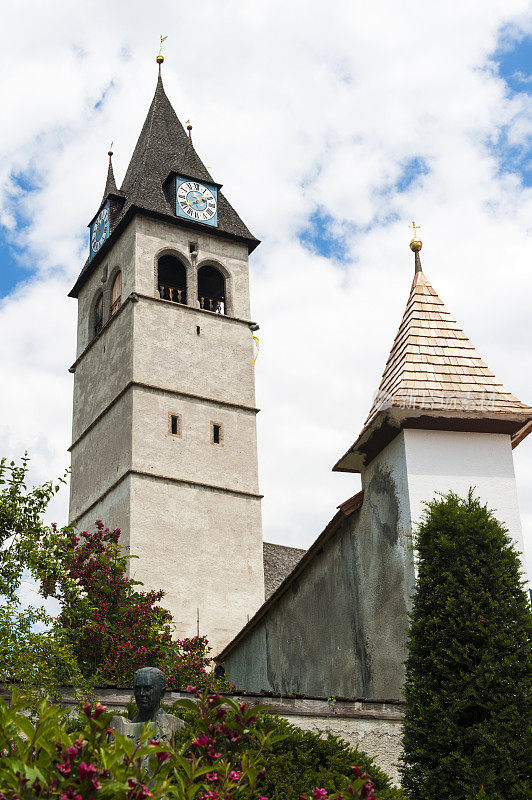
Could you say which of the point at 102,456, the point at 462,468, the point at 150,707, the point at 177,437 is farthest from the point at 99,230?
the point at 150,707

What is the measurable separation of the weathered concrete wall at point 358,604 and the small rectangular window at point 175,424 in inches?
536

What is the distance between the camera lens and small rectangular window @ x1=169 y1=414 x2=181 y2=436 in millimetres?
30359

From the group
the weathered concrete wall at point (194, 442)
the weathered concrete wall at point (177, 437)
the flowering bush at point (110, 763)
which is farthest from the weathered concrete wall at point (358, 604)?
the weathered concrete wall at point (194, 442)

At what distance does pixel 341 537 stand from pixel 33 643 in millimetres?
5196

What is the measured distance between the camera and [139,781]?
475cm

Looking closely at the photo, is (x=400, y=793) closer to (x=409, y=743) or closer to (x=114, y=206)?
(x=409, y=743)

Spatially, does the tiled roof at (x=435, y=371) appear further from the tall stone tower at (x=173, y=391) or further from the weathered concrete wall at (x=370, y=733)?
the tall stone tower at (x=173, y=391)

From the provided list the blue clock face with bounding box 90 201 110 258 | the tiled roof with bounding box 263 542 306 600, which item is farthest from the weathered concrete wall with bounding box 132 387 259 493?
the blue clock face with bounding box 90 201 110 258

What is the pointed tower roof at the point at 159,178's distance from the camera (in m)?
33.7

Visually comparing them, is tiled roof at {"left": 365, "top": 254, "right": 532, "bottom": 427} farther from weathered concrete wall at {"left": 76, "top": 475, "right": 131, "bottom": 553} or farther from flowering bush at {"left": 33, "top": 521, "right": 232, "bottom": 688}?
weathered concrete wall at {"left": 76, "top": 475, "right": 131, "bottom": 553}

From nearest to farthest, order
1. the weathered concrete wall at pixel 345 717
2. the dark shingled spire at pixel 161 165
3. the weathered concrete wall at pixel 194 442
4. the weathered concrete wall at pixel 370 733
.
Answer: the weathered concrete wall at pixel 345 717
the weathered concrete wall at pixel 370 733
the weathered concrete wall at pixel 194 442
the dark shingled spire at pixel 161 165

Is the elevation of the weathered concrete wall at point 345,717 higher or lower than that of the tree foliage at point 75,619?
lower

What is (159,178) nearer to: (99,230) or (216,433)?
(99,230)

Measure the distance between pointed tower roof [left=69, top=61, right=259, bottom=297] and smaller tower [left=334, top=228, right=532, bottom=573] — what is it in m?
21.3
